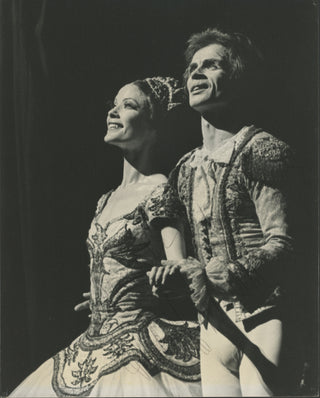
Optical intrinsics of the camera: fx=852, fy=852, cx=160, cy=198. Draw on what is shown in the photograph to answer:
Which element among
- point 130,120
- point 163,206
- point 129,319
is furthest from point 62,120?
point 129,319

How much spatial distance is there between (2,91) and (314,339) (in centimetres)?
210

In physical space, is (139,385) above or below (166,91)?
below

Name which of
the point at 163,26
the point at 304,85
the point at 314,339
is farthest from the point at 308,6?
the point at 314,339

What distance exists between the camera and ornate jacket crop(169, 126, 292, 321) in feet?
12.3

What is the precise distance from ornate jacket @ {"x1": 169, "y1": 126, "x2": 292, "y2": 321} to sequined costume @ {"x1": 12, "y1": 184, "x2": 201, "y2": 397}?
0.64 feet

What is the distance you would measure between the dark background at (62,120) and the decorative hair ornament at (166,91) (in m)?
0.04

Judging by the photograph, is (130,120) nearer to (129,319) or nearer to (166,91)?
(166,91)

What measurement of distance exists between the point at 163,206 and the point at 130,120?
0.51m

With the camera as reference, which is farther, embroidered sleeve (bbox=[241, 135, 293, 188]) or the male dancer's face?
the male dancer's face

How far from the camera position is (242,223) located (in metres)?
3.82

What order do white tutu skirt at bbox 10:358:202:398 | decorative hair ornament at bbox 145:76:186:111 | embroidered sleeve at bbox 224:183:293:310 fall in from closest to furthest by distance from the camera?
embroidered sleeve at bbox 224:183:293:310 < white tutu skirt at bbox 10:358:202:398 < decorative hair ornament at bbox 145:76:186:111

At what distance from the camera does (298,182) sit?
151 inches

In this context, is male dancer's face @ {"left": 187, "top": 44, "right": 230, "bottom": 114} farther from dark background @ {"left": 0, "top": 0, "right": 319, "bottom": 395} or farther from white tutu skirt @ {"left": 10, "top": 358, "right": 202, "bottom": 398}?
white tutu skirt @ {"left": 10, "top": 358, "right": 202, "bottom": 398}

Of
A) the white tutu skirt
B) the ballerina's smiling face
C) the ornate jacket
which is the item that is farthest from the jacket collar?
the white tutu skirt
